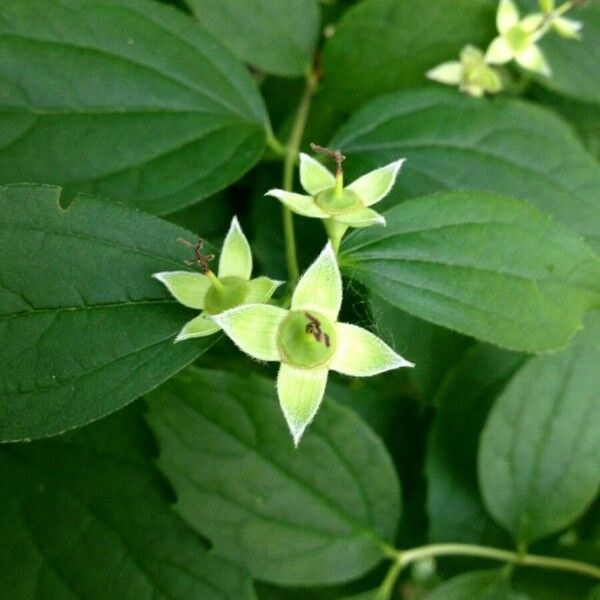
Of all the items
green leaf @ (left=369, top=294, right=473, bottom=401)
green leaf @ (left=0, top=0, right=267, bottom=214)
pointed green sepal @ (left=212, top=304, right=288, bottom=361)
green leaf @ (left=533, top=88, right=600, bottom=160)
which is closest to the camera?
pointed green sepal @ (left=212, top=304, right=288, bottom=361)

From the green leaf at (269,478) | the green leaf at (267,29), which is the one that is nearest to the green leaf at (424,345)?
the green leaf at (269,478)

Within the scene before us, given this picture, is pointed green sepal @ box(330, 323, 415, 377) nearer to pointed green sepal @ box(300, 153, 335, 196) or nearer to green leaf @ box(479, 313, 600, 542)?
pointed green sepal @ box(300, 153, 335, 196)

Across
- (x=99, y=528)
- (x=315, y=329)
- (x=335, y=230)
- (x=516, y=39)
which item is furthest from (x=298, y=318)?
(x=516, y=39)

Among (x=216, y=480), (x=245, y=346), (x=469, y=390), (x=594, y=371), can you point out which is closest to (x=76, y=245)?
(x=245, y=346)

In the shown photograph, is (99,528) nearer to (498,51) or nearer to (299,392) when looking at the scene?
(299,392)

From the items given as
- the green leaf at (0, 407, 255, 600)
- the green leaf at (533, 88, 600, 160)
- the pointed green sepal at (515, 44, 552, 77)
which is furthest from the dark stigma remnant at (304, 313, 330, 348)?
the green leaf at (533, 88, 600, 160)

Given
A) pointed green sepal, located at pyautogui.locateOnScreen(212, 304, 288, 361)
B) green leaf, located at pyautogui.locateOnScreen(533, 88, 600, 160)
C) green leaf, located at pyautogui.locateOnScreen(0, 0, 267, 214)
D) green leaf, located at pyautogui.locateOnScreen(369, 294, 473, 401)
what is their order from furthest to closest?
green leaf, located at pyautogui.locateOnScreen(533, 88, 600, 160) < green leaf, located at pyautogui.locateOnScreen(369, 294, 473, 401) < green leaf, located at pyautogui.locateOnScreen(0, 0, 267, 214) < pointed green sepal, located at pyautogui.locateOnScreen(212, 304, 288, 361)
